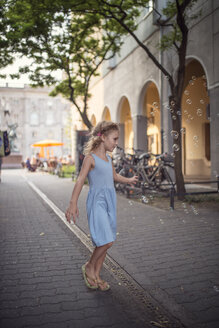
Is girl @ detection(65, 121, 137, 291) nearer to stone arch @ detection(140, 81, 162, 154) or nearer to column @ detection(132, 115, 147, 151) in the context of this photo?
stone arch @ detection(140, 81, 162, 154)

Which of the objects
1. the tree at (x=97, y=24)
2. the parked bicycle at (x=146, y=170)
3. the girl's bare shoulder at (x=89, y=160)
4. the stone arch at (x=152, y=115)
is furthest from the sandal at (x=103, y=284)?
the stone arch at (x=152, y=115)

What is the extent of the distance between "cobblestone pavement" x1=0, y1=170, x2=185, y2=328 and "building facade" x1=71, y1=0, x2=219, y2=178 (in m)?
5.63

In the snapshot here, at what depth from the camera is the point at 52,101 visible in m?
71.4

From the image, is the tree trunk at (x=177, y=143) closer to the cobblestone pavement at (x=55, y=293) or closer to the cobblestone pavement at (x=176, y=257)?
the cobblestone pavement at (x=176, y=257)

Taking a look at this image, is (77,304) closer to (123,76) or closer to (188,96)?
(188,96)

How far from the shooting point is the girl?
316 centimetres

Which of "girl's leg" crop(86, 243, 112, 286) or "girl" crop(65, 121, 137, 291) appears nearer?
"girl" crop(65, 121, 137, 291)

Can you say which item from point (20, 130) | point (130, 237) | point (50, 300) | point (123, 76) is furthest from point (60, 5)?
point (20, 130)

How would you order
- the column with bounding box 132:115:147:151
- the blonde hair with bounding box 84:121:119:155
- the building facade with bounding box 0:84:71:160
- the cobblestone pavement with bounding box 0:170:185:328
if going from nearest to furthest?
the cobblestone pavement with bounding box 0:170:185:328 < the blonde hair with bounding box 84:121:119:155 < the column with bounding box 132:115:147:151 < the building facade with bounding box 0:84:71:160

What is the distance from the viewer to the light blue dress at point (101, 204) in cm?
314

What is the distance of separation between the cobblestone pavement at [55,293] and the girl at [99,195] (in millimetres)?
262

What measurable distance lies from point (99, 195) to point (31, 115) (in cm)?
7009

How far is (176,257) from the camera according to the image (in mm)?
4301

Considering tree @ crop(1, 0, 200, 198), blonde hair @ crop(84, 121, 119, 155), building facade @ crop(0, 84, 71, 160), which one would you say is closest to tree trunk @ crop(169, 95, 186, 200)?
tree @ crop(1, 0, 200, 198)
